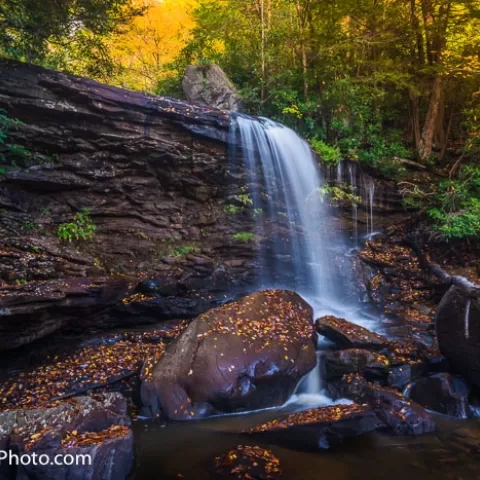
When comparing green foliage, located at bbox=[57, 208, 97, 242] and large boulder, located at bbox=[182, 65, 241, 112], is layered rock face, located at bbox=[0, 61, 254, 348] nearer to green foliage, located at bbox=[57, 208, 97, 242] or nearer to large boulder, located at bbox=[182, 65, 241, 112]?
green foliage, located at bbox=[57, 208, 97, 242]

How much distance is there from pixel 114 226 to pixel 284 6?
37.2ft

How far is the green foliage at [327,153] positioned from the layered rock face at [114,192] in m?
2.74

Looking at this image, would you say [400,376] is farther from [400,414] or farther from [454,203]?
[454,203]

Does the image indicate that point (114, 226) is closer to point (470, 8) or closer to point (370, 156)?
point (370, 156)

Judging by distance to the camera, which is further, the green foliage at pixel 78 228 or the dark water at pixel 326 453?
the green foliage at pixel 78 228

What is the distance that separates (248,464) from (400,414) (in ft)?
7.71

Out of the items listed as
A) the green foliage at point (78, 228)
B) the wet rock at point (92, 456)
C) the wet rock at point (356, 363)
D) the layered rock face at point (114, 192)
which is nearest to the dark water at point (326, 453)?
the wet rock at point (92, 456)

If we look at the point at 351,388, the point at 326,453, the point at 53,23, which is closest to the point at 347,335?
the point at 351,388

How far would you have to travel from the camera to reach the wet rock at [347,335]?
725cm

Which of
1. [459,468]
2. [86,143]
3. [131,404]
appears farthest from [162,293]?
[459,468]

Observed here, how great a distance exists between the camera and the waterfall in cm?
1016

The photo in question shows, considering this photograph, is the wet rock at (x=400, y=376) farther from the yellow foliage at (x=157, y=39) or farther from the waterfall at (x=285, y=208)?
the yellow foliage at (x=157, y=39)

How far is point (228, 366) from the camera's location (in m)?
6.03

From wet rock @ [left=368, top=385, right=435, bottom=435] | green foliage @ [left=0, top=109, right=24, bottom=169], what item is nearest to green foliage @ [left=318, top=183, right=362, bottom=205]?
wet rock @ [left=368, top=385, right=435, bottom=435]
